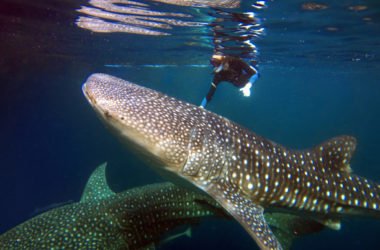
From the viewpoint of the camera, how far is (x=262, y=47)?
1773cm

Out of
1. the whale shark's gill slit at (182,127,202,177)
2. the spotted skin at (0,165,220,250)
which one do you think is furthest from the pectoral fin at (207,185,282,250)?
the spotted skin at (0,165,220,250)

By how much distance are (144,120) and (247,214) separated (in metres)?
2.03

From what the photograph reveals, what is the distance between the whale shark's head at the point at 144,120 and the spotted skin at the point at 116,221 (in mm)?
1314

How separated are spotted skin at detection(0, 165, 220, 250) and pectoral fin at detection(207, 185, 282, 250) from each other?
0.71 meters

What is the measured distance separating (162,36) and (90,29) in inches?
147

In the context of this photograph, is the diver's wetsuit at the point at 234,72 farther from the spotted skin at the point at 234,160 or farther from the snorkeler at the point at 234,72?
the spotted skin at the point at 234,160

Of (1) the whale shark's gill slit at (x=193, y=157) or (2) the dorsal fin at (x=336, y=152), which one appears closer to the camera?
(1) the whale shark's gill slit at (x=193, y=157)

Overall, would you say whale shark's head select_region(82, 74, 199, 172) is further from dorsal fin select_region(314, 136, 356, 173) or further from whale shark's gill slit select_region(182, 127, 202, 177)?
dorsal fin select_region(314, 136, 356, 173)

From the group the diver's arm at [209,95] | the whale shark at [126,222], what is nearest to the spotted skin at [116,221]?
the whale shark at [126,222]

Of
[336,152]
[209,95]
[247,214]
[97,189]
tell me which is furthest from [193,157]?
[209,95]

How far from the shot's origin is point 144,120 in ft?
13.5

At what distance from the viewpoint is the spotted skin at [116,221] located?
5441 mm

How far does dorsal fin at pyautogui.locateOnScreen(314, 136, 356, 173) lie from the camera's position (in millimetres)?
5773

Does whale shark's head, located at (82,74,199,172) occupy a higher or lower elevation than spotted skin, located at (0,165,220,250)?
higher
